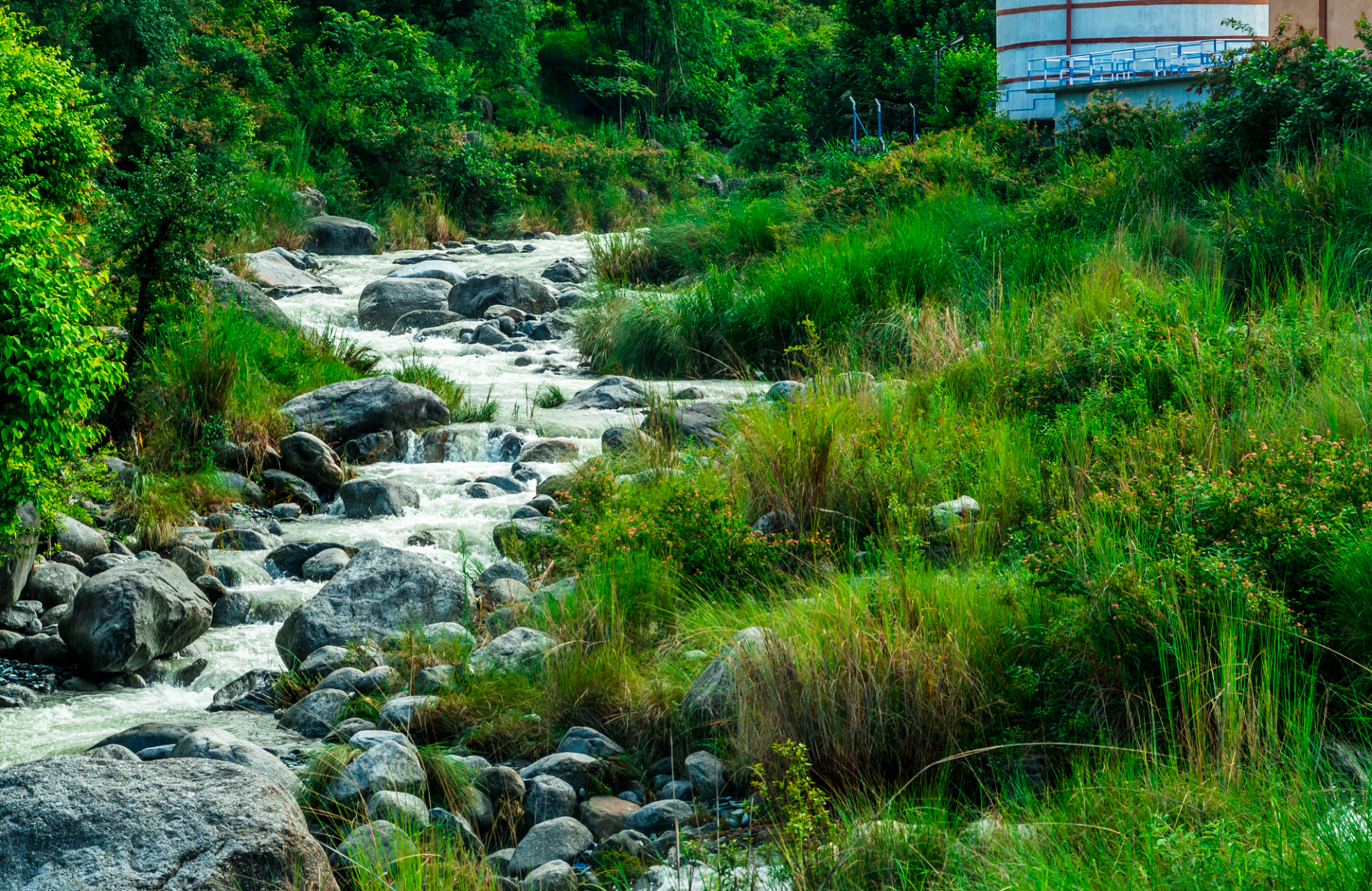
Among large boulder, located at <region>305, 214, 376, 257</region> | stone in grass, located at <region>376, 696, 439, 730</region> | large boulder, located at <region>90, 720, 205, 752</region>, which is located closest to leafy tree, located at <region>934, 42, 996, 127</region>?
large boulder, located at <region>305, 214, 376, 257</region>

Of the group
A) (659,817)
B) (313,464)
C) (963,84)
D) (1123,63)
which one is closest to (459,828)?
(659,817)

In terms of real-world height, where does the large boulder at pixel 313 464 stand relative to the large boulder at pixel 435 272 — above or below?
below

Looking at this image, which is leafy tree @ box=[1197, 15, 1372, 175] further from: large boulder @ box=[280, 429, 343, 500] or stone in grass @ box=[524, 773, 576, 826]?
stone in grass @ box=[524, 773, 576, 826]

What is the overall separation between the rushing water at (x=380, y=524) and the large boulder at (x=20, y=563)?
0.96m

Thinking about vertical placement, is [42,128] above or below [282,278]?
above

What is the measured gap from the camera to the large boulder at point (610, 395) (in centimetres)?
1032

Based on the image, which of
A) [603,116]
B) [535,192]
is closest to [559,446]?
[535,192]

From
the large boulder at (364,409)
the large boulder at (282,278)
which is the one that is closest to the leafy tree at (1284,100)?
the large boulder at (364,409)

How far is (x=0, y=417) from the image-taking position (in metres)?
4.96

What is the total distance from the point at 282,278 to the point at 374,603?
12.2 metres

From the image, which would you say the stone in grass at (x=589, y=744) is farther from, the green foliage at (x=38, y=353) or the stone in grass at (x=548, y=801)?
the green foliage at (x=38, y=353)

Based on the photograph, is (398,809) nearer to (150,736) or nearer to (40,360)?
(150,736)

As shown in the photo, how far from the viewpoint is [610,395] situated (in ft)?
34.3

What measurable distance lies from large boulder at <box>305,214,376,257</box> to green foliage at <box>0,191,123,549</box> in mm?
15733
